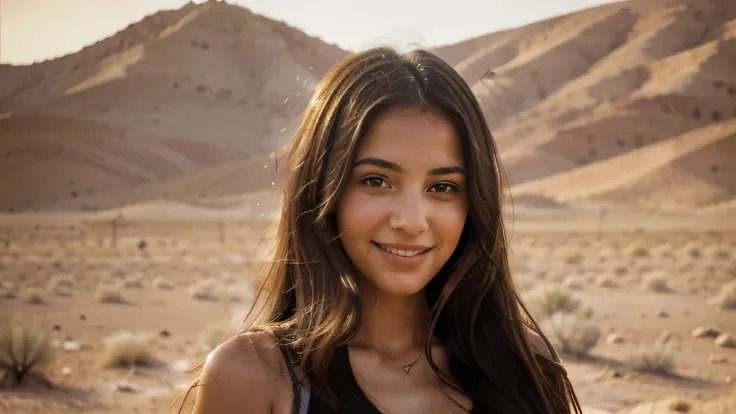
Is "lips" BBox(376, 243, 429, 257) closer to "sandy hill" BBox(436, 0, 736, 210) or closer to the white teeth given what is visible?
the white teeth

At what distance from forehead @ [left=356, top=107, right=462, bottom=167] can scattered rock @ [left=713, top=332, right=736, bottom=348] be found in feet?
36.8

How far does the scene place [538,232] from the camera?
3809 cm

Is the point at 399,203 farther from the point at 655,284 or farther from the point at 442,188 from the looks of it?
the point at 655,284

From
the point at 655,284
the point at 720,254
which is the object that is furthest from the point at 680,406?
the point at 720,254

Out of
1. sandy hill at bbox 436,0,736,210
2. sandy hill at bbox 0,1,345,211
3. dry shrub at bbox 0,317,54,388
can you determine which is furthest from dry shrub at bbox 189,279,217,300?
sandy hill at bbox 0,1,345,211

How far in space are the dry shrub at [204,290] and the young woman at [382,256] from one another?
15.2 meters

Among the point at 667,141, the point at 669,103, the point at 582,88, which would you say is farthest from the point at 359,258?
the point at 582,88

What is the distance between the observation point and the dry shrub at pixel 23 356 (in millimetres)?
9141

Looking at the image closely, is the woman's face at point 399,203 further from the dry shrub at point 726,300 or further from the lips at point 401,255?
the dry shrub at point 726,300

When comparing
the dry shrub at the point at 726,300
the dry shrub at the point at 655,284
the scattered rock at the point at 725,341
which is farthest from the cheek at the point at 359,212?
the dry shrub at the point at 655,284

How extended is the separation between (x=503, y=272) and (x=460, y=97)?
25.4 inches

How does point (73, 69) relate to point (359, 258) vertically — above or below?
above

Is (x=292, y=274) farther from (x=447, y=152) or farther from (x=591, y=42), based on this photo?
(x=591, y=42)

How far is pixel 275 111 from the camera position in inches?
2975
